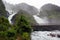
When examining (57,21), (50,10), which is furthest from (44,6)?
(57,21)

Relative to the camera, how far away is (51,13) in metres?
9.65

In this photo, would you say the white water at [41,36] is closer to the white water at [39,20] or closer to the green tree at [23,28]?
the green tree at [23,28]

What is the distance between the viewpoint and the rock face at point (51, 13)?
936 centimetres

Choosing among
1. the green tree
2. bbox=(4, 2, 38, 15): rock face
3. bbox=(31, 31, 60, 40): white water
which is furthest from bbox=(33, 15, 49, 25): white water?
the green tree

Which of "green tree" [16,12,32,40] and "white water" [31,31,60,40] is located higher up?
"green tree" [16,12,32,40]

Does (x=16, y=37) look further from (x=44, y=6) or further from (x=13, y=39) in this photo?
(x=44, y=6)

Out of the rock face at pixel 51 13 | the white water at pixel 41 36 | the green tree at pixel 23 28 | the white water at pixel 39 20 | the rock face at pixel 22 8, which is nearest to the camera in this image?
the green tree at pixel 23 28

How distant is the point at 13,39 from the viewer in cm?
497

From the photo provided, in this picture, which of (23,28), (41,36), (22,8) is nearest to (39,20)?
(22,8)

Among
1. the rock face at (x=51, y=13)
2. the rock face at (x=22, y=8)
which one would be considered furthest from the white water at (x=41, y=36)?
the rock face at (x=22, y=8)

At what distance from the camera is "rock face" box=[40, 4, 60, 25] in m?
9.36

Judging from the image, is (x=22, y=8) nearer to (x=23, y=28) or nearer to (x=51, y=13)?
(x=51, y=13)

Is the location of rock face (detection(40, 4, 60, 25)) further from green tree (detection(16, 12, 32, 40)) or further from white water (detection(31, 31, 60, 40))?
green tree (detection(16, 12, 32, 40))

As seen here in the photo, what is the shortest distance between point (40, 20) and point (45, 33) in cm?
173
